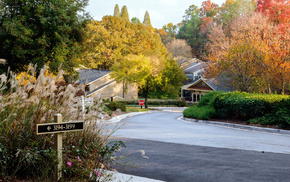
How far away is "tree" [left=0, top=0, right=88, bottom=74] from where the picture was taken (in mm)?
25141

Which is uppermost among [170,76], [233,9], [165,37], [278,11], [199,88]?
[233,9]

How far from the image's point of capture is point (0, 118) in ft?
19.5

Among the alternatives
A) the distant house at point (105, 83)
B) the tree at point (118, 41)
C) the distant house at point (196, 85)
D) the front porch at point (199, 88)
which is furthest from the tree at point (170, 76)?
the distant house at point (105, 83)

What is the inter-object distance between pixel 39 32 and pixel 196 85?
38.1 meters

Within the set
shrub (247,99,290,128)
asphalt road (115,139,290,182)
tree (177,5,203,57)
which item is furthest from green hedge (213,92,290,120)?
tree (177,5,203,57)

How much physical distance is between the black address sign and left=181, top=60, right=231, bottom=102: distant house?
3971 cm

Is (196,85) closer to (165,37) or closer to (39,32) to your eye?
(39,32)

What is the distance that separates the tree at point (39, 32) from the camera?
25.1 m

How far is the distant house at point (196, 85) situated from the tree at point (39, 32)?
23.4 meters

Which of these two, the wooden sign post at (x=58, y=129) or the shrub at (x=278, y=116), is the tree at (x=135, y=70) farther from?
the wooden sign post at (x=58, y=129)

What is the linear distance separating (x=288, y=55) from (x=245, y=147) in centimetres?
2168

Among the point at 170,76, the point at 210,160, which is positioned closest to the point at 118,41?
the point at 170,76

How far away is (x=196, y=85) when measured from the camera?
195ft

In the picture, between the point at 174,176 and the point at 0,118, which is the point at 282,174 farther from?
the point at 0,118
